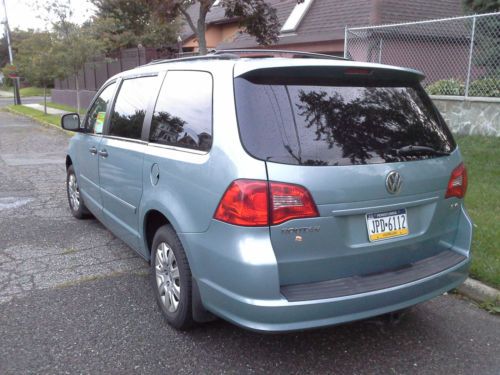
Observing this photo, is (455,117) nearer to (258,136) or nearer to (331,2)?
(258,136)

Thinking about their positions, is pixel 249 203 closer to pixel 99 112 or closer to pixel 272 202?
pixel 272 202

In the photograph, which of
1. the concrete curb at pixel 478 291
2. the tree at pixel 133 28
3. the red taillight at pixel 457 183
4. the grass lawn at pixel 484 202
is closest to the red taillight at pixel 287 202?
the red taillight at pixel 457 183

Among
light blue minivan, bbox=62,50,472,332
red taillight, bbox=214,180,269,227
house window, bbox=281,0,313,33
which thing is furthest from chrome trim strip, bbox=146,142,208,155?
house window, bbox=281,0,313,33

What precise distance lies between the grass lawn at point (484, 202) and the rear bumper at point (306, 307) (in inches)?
55.0

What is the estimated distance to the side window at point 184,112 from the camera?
9.84 ft

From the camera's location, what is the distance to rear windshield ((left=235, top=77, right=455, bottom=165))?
2.63 meters

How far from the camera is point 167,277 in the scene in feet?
11.1

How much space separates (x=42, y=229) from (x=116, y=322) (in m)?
2.64

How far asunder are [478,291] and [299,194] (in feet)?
7.29

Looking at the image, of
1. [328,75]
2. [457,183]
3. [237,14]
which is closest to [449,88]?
[237,14]

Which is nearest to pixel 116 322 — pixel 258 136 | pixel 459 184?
pixel 258 136

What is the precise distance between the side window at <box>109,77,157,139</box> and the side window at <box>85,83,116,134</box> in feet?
0.93

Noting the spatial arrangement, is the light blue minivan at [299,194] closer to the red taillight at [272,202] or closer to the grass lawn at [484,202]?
the red taillight at [272,202]

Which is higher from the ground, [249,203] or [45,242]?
[249,203]
